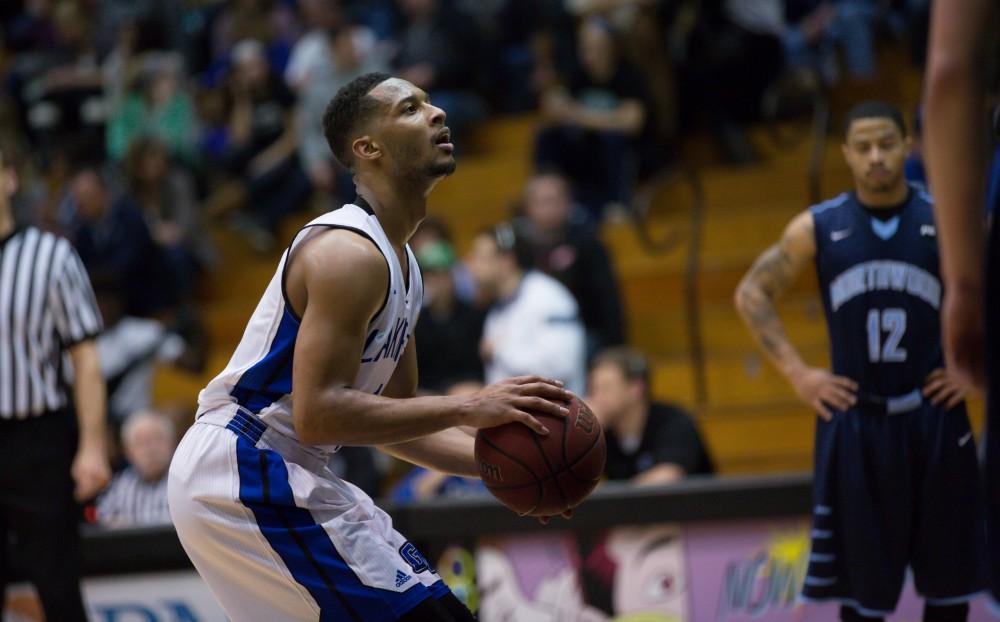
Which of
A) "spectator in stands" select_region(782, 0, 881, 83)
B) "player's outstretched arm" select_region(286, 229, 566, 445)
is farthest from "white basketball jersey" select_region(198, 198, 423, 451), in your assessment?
"spectator in stands" select_region(782, 0, 881, 83)

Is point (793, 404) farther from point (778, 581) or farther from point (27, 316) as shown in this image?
point (27, 316)

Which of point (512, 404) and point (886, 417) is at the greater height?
point (512, 404)

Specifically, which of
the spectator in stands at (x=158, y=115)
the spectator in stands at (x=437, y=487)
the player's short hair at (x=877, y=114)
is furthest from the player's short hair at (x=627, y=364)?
the spectator in stands at (x=158, y=115)

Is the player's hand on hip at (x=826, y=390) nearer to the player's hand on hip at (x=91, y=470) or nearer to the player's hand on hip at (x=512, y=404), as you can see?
the player's hand on hip at (x=512, y=404)

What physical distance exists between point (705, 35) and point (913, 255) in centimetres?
479

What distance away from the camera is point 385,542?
3.50m

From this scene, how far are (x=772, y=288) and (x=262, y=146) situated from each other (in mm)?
7879

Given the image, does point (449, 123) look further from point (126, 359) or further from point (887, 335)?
point (887, 335)

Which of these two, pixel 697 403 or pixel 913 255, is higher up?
pixel 913 255

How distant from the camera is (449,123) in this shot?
1084 centimetres

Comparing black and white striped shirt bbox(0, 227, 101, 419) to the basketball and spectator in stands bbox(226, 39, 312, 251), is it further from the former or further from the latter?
spectator in stands bbox(226, 39, 312, 251)

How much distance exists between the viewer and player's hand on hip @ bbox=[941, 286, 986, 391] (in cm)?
198

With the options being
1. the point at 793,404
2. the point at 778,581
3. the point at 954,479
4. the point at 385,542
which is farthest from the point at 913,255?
the point at 793,404

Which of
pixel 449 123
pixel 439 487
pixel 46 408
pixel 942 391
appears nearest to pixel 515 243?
pixel 439 487
